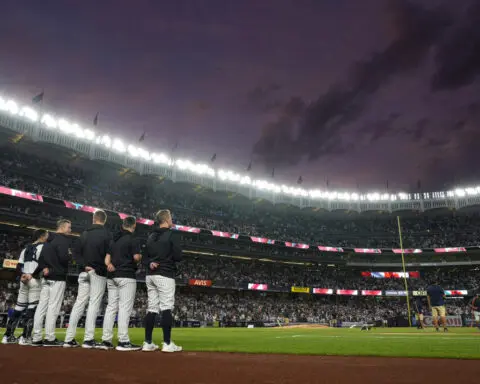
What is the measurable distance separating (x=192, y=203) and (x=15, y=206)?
79.4 ft

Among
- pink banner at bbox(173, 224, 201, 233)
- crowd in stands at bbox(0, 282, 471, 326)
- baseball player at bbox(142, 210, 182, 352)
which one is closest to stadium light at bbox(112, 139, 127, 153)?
pink banner at bbox(173, 224, 201, 233)

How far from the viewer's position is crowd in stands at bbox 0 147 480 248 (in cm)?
4050

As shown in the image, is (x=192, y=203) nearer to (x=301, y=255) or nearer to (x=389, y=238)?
(x=301, y=255)

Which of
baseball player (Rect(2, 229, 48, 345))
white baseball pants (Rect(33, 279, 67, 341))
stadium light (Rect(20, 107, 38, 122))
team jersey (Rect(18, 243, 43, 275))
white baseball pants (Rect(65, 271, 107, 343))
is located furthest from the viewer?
stadium light (Rect(20, 107, 38, 122))

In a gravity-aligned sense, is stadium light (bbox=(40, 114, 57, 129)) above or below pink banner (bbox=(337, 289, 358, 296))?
above

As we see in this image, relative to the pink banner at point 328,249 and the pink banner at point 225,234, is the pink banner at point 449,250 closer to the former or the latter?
the pink banner at point 328,249

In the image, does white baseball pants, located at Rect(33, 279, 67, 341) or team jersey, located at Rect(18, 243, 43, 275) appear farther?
team jersey, located at Rect(18, 243, 43, 275)

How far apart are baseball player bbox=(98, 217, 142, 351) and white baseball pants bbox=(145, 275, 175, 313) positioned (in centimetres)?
55

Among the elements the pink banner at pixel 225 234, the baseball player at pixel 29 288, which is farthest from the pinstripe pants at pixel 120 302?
the pink banner at pixel 225 234

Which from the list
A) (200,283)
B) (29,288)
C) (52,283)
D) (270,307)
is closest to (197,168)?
(200,283)

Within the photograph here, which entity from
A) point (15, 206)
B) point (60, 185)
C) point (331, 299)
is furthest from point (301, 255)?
point (15, 206)

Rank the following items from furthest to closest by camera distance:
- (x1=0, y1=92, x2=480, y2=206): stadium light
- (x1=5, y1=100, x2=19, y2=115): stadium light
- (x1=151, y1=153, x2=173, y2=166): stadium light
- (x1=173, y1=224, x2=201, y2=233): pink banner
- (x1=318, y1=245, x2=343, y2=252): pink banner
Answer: (x1=318, y1=245, x2=343, y2=252): pink banner
(x1=151, y1=153, x2=173, y2=166): stadium light
(x1=173, y1=224, x2=201, y2=233): pink banner
(x1=0, y1=92, x2=480, y2=206): stadium light
(x1=5, y1=100, x2=19, y2=115): stadium light

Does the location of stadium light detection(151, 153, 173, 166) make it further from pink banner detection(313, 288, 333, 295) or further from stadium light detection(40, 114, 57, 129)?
pink banner detection(313, 288, 333, 295)

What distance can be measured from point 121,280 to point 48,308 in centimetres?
221
